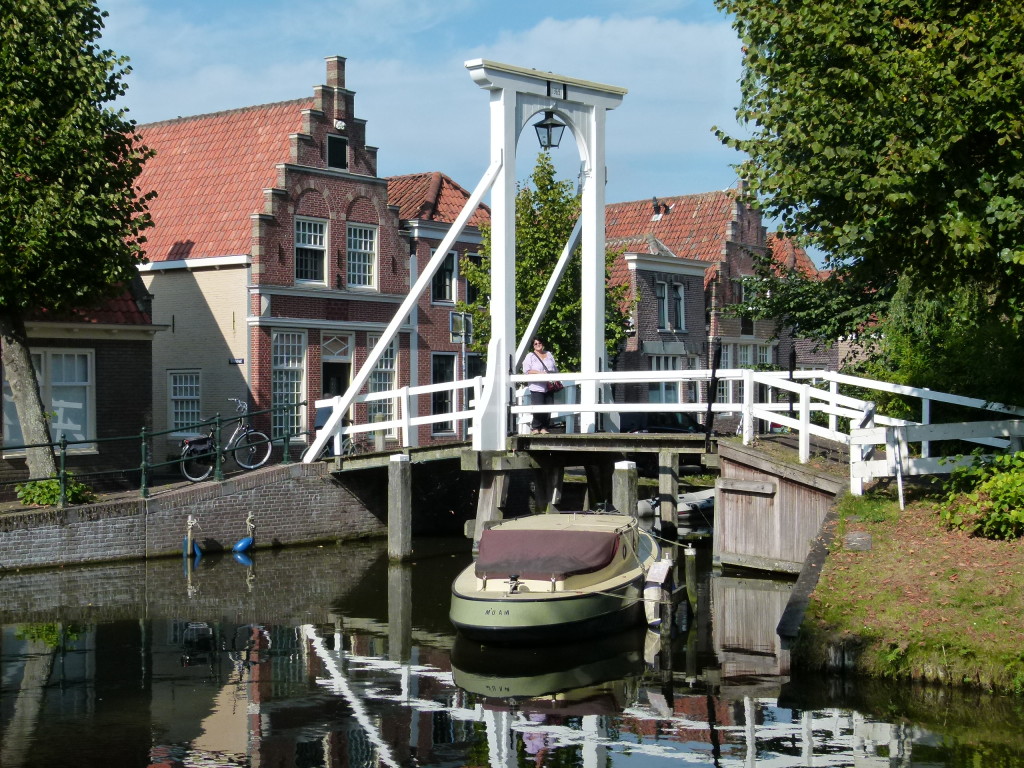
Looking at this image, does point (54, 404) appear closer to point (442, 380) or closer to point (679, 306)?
point (442, 380)

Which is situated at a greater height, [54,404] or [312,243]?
[312,243]

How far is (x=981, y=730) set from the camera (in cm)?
976

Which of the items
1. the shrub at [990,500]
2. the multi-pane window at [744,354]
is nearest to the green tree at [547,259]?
the multi-pane window at [744,354]

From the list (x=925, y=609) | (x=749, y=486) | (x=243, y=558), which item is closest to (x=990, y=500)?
(x=925, y=609)

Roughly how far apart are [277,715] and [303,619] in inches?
198

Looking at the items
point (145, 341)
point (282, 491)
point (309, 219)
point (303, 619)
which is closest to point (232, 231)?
point (309, 219)

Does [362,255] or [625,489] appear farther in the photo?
[362,255]

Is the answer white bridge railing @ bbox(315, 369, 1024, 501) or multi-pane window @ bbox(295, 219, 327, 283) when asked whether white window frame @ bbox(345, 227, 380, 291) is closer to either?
multi-pane window @ bbox(295, 219, 327, 283)

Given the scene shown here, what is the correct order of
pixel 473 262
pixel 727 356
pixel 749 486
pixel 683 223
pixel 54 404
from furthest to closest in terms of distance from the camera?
pixel 683 223 → pixel 727 356 → pixel 473 262 → pixel 54 404 → pixel 749 486

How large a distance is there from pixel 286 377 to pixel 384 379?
2.92 meters

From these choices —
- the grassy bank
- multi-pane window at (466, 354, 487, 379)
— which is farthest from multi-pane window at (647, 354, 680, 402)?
the grassy bank

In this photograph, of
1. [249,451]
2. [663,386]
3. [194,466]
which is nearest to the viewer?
[194,466]

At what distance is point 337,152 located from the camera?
2994 cm

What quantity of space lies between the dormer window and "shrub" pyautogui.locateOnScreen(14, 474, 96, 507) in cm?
1151
